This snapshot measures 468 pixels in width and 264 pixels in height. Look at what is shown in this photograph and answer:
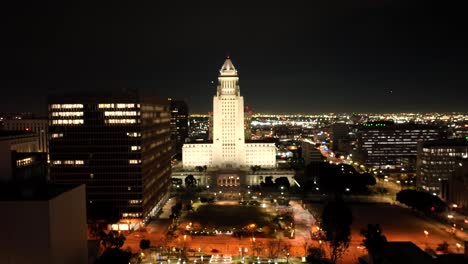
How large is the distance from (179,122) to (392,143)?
76.8 meters

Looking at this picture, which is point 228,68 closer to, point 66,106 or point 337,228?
point 66,106

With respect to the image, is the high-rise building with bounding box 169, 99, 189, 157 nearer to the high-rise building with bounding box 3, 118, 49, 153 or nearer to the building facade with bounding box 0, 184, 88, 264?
the high-rise building with bounding box 3, 118, 49, 153

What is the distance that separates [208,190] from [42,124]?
136 feet

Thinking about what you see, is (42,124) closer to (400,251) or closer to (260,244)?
(260,244)

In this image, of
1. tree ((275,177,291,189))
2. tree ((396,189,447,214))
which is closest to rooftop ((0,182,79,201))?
tree ((396,189,447,214))

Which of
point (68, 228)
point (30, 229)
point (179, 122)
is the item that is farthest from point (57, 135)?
point (179, 122)

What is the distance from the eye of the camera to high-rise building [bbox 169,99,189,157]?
139m

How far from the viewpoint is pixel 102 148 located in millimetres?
49000

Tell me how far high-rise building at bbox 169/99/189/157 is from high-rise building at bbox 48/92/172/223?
8321 centimetres

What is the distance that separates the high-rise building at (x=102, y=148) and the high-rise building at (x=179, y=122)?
83.2 m

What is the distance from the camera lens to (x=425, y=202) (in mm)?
55688

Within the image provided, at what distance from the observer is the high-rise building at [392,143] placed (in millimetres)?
96375

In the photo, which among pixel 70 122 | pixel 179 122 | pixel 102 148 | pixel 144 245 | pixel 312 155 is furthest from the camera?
pixel 179 122

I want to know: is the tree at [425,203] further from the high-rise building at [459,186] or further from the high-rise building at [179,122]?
the high-rise building at [179,122]
